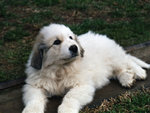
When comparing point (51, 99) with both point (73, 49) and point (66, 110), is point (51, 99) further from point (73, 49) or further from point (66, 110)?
point (73, 49)

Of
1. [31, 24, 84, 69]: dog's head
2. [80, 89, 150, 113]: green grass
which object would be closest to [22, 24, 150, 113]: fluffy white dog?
[31, 24, 84, 69]: dog's head

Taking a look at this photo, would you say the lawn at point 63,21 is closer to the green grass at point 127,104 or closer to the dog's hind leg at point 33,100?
the dog's hind leg at point 33,100

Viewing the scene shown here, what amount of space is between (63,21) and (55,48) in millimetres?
4008

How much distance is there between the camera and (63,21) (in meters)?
8.30

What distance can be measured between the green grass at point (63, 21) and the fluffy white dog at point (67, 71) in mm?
1043

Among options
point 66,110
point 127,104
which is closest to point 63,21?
point 127,104

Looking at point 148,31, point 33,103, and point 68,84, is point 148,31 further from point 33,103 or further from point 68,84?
point 33,103

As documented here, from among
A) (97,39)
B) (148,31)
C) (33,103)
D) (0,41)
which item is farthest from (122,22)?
(33,103)

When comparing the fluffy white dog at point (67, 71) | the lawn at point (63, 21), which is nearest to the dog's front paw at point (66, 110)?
the fluffy white dog at point (67, 71)

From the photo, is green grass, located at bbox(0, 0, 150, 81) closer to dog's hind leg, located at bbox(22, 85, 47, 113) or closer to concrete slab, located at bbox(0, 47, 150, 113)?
concrete slab, located at bbox(0, 47, 150, 113)

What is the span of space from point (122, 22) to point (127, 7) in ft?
4.51

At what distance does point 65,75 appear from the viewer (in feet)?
15.2

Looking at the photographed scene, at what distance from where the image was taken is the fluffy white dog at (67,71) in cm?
428

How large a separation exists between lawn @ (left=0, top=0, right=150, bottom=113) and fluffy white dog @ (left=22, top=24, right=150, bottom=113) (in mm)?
1021
